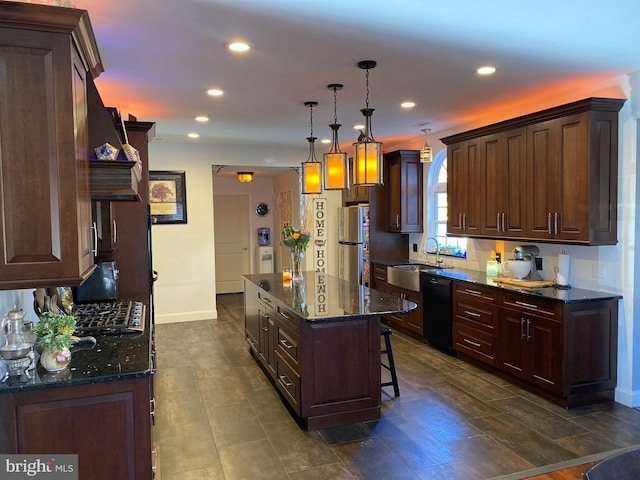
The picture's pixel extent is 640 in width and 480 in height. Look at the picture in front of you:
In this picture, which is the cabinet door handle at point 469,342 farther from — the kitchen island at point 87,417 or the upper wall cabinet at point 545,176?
the kitchen island at point 87,417

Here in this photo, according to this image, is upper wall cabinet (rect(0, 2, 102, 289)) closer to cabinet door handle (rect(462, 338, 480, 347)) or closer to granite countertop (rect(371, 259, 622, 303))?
granite countertop (rect(371, 259, 622, 303))

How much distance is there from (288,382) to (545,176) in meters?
2.77

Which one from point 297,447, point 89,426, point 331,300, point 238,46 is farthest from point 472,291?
point 89,426

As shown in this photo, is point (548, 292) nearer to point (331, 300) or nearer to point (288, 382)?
point (331, 300)

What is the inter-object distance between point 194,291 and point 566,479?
5.48 metres

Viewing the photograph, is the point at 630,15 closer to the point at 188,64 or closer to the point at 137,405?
the point at 188,64

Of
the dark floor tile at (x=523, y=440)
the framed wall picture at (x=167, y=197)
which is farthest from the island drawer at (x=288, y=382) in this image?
the framed wall picture at (x=167, y=197)

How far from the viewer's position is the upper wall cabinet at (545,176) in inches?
148

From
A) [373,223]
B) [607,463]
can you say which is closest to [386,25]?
[607,463]

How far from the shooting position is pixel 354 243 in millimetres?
7117

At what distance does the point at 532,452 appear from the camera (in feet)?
10.1

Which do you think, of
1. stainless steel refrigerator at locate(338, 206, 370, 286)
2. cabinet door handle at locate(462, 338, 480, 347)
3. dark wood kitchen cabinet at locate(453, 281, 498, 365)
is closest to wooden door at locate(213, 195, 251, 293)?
stainless steel refrigerator at locate(338, 206, 370, 286)

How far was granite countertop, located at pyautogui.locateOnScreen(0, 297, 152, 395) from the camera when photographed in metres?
2.01

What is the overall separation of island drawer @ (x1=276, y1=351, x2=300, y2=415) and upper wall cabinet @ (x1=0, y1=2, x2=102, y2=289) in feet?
6.64
